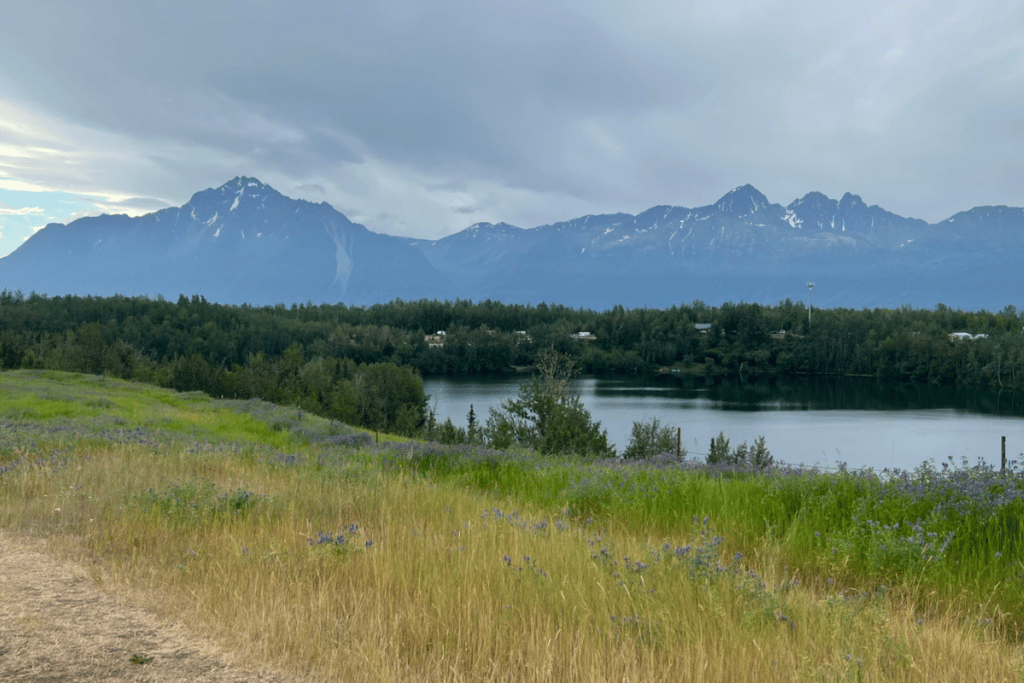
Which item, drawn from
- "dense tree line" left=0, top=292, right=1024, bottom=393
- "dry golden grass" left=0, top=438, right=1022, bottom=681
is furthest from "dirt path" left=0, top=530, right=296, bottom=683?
"dense tree line" left=0, top=292, right=1024, bottom=393

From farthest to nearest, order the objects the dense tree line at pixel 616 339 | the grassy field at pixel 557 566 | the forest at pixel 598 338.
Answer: the dense tree line at pixel 616 339
the forest at pixel 598 338
the grassy field at pixel 557 566

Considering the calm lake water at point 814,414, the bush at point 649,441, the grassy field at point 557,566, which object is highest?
the grassy field at point 557,566

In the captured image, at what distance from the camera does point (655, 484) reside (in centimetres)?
865

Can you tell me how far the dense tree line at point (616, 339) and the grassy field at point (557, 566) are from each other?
4418 inches

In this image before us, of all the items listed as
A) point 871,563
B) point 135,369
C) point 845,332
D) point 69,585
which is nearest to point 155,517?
point 69,585

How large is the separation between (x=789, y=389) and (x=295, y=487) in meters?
113

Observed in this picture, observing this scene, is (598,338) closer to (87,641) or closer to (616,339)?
(616,339)

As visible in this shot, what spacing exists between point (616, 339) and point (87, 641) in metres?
164

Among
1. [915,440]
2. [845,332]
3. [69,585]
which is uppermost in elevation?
[845,332]

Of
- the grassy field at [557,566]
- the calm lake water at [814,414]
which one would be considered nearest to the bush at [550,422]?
the calm lake water at [814,414]

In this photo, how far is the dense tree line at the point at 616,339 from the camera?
4791 inches

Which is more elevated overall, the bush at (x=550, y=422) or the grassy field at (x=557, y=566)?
the grassy field at (x=557, y=566)

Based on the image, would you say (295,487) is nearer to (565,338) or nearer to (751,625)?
(751,625)

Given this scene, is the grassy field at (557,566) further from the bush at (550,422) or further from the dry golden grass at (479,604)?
the bush at (550,422)
